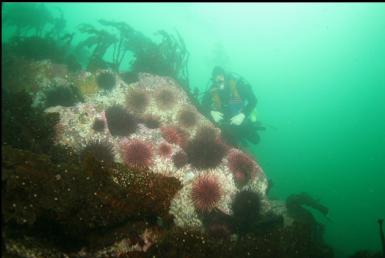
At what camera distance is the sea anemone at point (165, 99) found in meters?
13.2

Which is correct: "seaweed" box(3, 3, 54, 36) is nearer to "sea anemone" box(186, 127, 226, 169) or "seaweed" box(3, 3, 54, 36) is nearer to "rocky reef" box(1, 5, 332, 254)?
"rocky reef" box(1, 5, 332, 254)

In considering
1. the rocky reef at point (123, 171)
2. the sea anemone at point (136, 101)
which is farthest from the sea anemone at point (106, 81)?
the sea anemone at point (136, 101)

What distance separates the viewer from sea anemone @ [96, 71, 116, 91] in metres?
13.3

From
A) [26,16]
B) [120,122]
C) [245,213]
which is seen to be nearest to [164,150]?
[120,122]

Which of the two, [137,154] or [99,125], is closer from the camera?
[137,154]

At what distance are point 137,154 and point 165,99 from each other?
4668mm

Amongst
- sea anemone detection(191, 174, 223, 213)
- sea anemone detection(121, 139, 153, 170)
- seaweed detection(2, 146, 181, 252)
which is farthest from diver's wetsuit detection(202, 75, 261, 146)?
seaweed detection(2, 146, 181, 252)

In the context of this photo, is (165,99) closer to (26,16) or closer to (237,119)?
(237,119)

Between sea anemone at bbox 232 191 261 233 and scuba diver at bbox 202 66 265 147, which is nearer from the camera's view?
sea anemone at bbox 232 191 261 233

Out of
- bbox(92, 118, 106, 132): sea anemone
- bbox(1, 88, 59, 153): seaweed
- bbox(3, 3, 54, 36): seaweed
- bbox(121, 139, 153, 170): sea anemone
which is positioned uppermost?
bbox(1, 88, 59, 153): seaweed

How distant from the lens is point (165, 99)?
43.6ft

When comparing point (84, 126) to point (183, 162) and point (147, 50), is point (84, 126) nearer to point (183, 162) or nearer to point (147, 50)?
point (183, 162)

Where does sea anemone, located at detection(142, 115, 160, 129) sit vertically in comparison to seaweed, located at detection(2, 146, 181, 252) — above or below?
below

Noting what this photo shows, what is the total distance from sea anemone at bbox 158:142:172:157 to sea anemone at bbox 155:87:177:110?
3.05m
